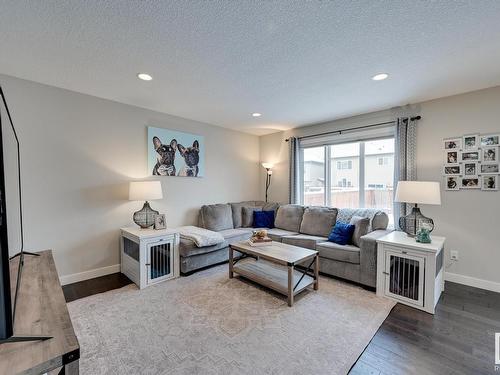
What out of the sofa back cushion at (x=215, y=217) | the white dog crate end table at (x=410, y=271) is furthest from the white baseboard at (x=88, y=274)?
the white dog crate end table at (x=410, y=271)

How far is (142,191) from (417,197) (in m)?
3.32

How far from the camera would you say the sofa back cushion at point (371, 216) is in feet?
10.6

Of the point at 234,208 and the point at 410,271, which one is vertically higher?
the point at 234,208

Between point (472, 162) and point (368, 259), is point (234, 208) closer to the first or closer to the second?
point (368, 259)

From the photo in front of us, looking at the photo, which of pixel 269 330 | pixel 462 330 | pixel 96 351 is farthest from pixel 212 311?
pixel 462 330

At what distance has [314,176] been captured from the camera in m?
4.56

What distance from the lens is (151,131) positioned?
11.6ft

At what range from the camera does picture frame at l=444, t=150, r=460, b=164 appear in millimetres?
2969

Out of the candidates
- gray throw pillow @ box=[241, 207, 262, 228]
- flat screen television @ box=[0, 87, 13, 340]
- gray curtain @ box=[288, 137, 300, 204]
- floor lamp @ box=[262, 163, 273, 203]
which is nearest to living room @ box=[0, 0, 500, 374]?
flat screen television @ box=[0, 87, 13, 340]

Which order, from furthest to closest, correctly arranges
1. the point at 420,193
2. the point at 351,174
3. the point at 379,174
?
the point at 351,174
the point at 379,174
the point at 420,193

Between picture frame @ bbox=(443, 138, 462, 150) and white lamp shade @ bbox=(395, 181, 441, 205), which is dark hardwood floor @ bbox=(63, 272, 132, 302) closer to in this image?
white lamp shade @ bbox=(395, 181, 441, 205)

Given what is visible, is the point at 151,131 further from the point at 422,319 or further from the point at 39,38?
the point at 422,319

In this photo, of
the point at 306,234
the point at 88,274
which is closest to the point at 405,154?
the point at 306,234

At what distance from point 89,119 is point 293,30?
2.72 metres
